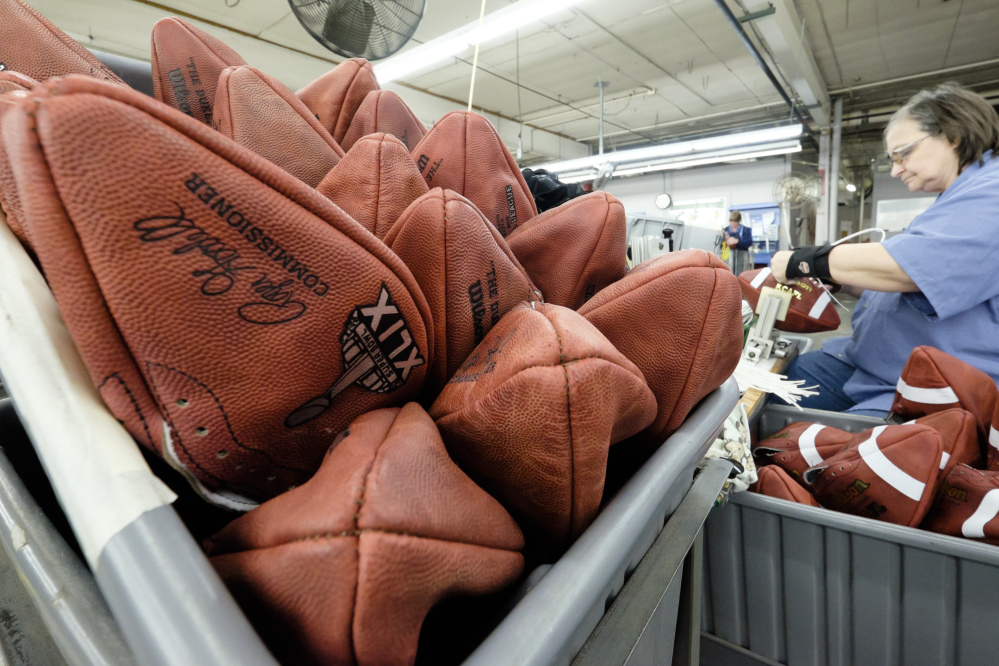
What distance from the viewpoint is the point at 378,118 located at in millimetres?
710

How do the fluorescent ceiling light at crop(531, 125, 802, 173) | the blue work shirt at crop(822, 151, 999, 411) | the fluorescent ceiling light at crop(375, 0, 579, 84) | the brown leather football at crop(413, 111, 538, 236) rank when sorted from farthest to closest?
the fluorescent ceiling light at crop(531, 125, 802, 173)
the fluorescent ceiling light at crop(375, 0, 579, 84)
the blue work shirt at crop(822, 151, 999, 411)
the brown leather football at crop(413, 111, 538, 236)

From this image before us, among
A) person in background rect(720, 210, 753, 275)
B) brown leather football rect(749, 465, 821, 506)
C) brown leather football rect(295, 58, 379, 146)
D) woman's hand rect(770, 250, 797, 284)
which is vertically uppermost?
brown leather football rect(295, 58, 379, 146)

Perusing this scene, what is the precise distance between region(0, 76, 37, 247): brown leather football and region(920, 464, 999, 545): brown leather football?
3.52ft

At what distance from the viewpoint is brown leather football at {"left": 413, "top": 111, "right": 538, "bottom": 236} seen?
0.61 metres

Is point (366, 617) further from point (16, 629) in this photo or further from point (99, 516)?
point (16, 629)

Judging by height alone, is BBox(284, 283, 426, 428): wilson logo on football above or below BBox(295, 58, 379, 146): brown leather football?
below

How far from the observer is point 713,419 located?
47cm

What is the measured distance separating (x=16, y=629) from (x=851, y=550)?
40.9 inches

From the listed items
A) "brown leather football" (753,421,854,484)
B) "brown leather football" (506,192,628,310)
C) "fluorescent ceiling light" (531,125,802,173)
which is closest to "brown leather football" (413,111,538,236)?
"brown leather football" (506,192,628,310)

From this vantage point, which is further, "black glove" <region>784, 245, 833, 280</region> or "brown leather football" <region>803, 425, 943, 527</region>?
"black glove" <region>784, 245, 833, 280</region>

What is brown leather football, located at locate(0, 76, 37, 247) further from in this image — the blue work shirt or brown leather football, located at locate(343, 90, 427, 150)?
the blue work shirt

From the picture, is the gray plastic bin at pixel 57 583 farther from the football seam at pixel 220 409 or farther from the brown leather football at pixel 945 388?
the brown leather football at pixel 945 388

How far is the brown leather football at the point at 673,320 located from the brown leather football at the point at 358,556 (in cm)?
23

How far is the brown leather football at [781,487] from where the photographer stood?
83 centimetres
